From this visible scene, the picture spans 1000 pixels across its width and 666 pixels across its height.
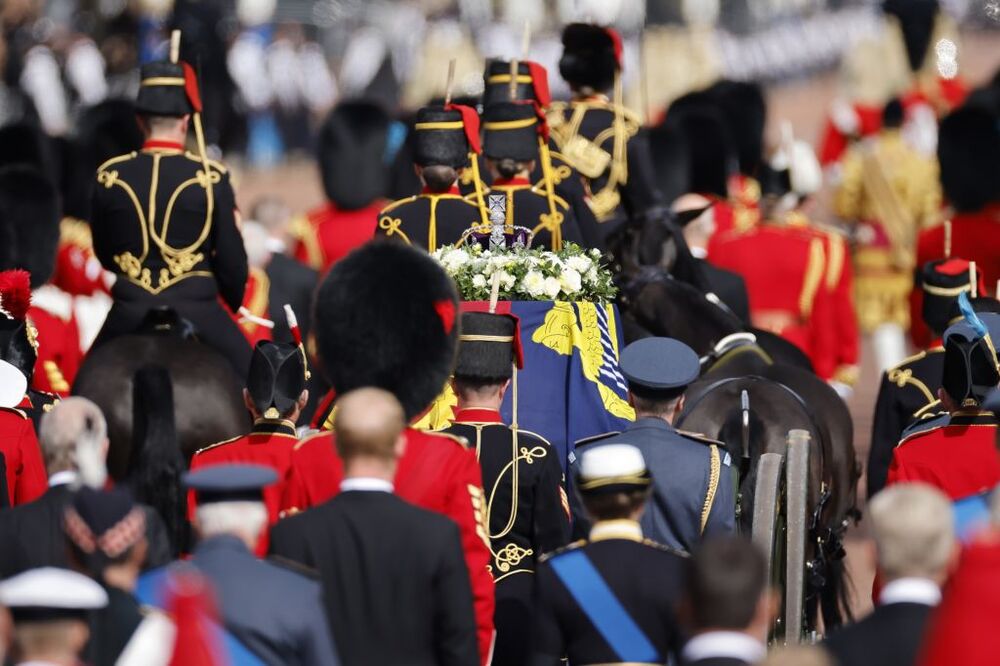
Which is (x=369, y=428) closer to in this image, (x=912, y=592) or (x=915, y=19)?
(x=912, y=592)

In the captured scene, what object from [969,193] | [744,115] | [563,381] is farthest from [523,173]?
[744,115]

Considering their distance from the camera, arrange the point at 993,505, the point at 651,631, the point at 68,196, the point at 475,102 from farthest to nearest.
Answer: the point at 68,196, the point at 475,102, the point at 651,631, the point at 993,505

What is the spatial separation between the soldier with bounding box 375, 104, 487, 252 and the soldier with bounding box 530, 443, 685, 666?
3.28 metres

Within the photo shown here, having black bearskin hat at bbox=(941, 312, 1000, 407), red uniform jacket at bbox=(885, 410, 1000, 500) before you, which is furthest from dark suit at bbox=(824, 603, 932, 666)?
black bearskin hat at bbox=(941, 312, 1000, 407)

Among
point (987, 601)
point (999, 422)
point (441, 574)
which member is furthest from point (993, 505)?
point (999, 422)

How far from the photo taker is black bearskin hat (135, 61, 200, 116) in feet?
32.2

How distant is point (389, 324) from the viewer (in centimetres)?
718

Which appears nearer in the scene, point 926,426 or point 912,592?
point 912,592

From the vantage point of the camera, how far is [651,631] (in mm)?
5891

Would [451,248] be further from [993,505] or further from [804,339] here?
[804,339]

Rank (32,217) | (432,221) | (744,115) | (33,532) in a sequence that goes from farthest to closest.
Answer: (744,115) < (32,217) < (432,221) < (33,532)

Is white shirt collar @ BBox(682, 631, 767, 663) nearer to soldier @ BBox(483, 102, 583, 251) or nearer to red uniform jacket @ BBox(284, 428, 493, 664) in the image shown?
red uniform jacket @ BBox(284, 428, 493, 664)

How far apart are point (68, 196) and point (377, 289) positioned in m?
7.57

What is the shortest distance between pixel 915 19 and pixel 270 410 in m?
15.2
